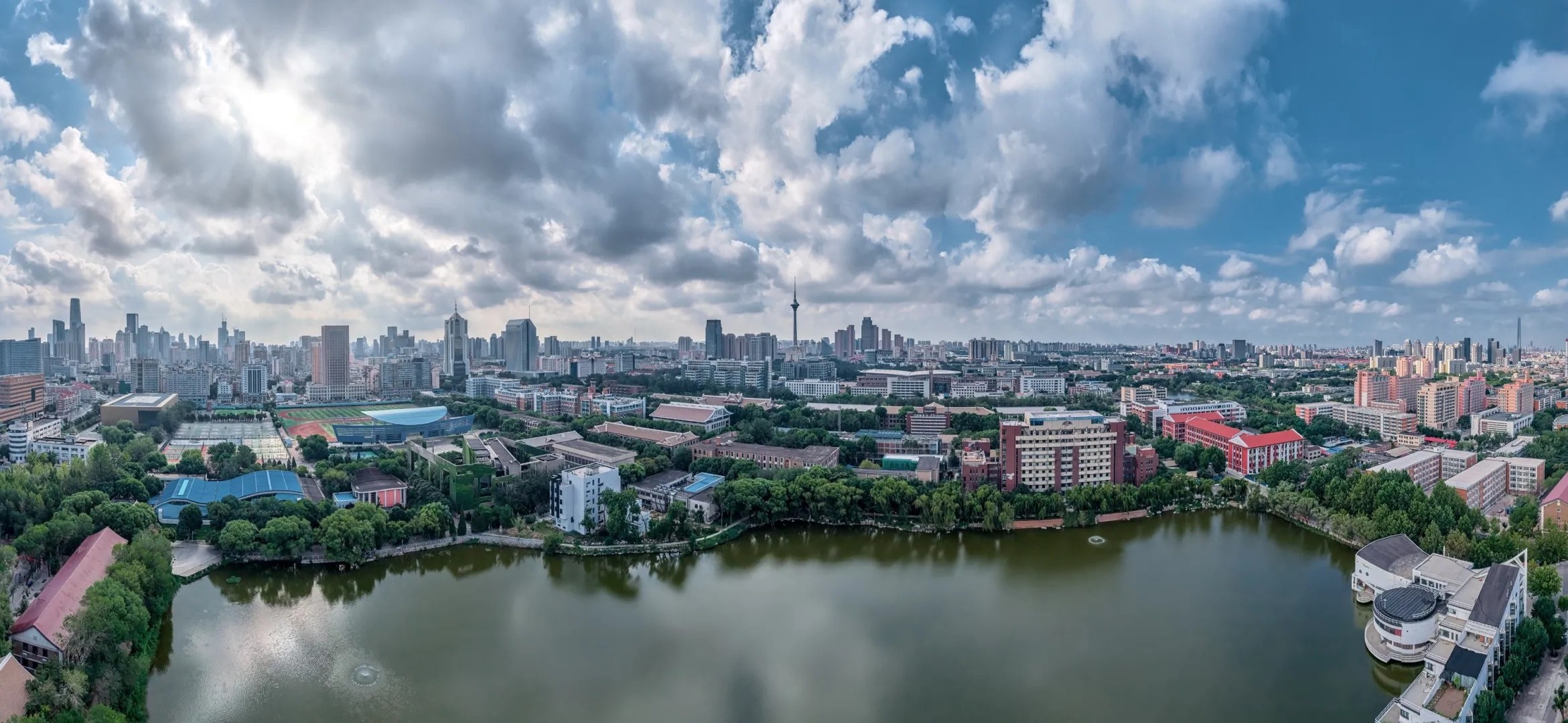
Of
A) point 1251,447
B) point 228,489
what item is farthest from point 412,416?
point 1251,447

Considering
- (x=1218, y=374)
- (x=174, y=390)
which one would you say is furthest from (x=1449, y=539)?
(x=174, y=390)

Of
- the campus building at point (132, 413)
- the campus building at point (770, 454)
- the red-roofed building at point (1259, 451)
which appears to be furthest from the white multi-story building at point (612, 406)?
the red-roofed building at point (1259, 451)

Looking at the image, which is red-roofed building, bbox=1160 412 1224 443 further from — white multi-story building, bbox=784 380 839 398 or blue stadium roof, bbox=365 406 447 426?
blue stadium roof, bbox=365 406 447 426

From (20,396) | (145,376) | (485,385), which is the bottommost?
(485,385)

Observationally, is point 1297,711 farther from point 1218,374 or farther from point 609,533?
point 1218,374

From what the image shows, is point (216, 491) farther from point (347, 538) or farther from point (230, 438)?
point (230, 438)

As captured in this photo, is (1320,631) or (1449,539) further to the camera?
(1449,539)
